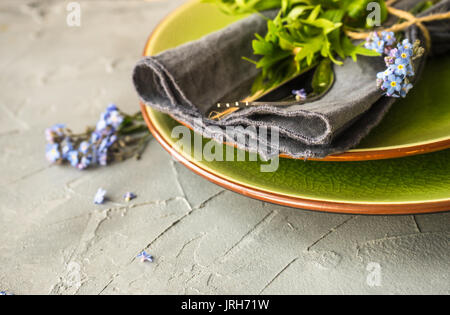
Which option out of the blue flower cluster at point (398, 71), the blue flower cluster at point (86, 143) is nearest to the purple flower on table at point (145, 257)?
the blue flower cluster at point (86, 143)

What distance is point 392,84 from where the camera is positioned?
1.72 ft

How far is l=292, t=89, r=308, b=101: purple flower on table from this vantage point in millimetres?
564

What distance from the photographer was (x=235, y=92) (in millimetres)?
622

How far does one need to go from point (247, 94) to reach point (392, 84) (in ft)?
0.62

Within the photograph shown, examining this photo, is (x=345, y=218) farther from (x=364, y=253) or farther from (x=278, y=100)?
(x=278, y=100)

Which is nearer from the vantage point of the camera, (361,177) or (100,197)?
(361,177)

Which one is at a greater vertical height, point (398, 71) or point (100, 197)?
point (398, 71)

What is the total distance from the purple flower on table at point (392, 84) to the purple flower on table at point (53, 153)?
19.2 inches

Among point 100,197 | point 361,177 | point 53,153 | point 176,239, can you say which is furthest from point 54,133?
point 361,177

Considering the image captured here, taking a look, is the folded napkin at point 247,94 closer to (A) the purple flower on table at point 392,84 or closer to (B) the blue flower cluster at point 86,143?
(A) the purple flower on table at point 392,84

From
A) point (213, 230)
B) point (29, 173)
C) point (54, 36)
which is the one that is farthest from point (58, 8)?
point (213, 230)

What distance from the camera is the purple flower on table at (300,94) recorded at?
0.56 metres

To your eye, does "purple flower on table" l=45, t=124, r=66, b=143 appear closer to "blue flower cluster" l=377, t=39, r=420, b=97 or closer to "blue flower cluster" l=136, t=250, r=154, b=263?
"blue flower cluster" l=136, t=250, r=154, b=263

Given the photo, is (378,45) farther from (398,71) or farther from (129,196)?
(129,196)
